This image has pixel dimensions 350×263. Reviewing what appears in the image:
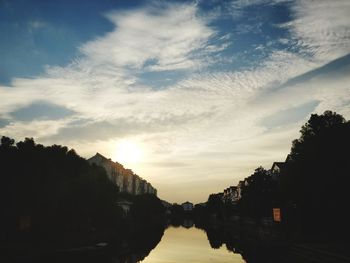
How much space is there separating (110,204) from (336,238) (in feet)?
138

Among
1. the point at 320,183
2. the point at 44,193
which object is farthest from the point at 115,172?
the point at 320,183

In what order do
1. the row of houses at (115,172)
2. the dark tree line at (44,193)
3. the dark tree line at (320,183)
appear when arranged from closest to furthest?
1. the dark tree line at (320,183)
2. the dark tree line at (44,193)
3. the row of houses at (115,172)

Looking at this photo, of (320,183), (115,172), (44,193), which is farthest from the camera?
(115,172)

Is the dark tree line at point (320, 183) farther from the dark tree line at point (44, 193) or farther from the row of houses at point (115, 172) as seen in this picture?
the row of houses at point (115, 172)

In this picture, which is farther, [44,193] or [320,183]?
[44,193]

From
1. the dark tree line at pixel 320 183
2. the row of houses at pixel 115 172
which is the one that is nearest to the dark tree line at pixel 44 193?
the dark tree line at pixel 320 183

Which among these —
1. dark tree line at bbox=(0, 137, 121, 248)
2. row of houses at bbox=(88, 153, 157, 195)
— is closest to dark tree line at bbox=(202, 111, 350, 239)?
dark tree line at bbox=(0, 137, 121, 248)

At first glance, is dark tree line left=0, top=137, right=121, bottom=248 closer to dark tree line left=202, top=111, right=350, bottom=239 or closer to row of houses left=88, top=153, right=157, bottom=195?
dark tree line left=202, top=111, right=350, bottom=239

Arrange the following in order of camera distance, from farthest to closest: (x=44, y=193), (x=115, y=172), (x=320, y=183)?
(x=115, y=172) → (x=44, y=193) → (x=320, y=183)

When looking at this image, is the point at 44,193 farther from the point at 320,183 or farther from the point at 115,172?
the point at 115,172

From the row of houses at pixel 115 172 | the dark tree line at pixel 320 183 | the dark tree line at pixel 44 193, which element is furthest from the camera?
the row of houses at pixel 115 172

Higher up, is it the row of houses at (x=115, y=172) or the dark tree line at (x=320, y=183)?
the row of houses at (x=115, y=172)

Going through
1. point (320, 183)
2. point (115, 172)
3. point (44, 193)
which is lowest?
point (44, 193)

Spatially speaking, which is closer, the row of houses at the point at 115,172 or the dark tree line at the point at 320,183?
the dark tree line at the point at 320,183
